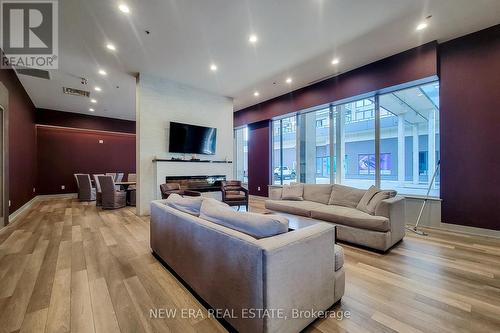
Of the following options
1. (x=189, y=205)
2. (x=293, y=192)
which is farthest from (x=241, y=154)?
(x=189, y=205)

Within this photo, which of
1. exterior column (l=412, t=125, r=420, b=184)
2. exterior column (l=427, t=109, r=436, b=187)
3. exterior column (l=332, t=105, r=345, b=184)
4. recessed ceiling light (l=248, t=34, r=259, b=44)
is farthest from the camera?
exterior column (l=332, t=105, r=345, b=184)

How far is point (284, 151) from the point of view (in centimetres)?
690

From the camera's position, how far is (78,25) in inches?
125

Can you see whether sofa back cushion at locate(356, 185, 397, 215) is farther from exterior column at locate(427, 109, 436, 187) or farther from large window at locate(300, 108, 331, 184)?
large window at locate(300, 108, 331, 184)

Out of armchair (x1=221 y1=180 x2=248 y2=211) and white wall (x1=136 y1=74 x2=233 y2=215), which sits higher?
white wall (x1=136 y1=74 x2=233 y2=215)

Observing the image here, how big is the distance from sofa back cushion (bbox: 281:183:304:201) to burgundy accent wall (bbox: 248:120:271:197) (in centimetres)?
239

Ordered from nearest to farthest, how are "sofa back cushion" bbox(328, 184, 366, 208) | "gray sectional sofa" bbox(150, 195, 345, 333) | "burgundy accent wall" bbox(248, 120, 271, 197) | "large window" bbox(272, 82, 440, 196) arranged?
"gray sectional sofa" bbox(150, 195, 345, 333), "sofa back cushion" bbox(328, 184, 366, 208), "large window" bbox(272, 82, 440, 196), "burgundy accent wall" bbox(248, 120, 271, 197)

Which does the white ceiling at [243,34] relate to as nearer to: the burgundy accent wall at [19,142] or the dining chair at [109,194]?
the burgundy accent wall at [19,142]

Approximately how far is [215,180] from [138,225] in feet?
8.27

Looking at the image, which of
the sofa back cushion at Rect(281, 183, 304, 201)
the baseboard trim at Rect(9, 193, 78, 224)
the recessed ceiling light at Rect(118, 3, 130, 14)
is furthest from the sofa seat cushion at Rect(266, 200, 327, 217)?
the baseboard trim at Rect(9, 193, 78, 224)

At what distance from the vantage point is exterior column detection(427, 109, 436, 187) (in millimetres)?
4113

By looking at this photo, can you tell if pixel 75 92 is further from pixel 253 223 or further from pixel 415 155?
pixel 415 155

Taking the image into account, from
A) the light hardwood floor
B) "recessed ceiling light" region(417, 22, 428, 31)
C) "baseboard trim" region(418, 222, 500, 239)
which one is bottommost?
the light hardwood floor

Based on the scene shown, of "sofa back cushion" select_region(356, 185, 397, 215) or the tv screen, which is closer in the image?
"sofa back cushion" select_region(356, 185, 397, 215)
